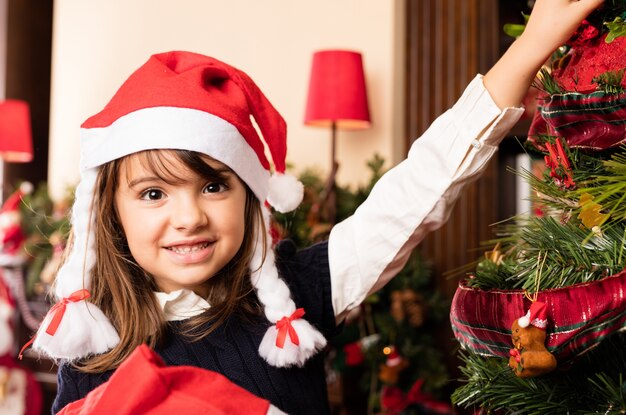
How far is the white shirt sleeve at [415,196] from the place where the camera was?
80 cm

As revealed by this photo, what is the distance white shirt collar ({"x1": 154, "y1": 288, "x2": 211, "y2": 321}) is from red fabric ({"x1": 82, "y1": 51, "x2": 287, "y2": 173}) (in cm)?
24

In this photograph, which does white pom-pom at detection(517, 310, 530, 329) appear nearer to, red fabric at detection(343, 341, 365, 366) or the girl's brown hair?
Result: the girl's brown hair

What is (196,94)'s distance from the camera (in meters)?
0.97

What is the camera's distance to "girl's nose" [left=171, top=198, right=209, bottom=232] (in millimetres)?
918

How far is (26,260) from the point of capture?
297cm

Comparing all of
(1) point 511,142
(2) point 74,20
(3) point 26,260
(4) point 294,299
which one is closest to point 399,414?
(1) point 511,142

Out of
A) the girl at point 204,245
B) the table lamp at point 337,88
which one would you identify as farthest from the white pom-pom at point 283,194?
the table lamp at point 337,88

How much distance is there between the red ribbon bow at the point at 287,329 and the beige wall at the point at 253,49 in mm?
1556

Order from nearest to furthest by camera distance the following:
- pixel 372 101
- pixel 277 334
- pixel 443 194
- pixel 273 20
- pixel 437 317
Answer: pixel 443 194
pixel 277 334
pixel 437 317
pixel 372 101
pixel 273 20

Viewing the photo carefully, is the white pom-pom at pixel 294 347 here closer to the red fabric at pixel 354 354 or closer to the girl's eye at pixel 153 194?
the girl's eye at pixel 153 194

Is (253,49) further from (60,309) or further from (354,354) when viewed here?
(60,309)

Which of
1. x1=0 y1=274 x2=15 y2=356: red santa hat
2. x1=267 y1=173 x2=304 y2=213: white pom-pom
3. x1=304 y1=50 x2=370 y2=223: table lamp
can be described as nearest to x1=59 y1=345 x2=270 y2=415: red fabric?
x1=267 y1=173 x2=304 y2=213: white pom-pom

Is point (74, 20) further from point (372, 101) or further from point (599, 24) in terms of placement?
point (599, 24)

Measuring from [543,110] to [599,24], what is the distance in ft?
0.31
